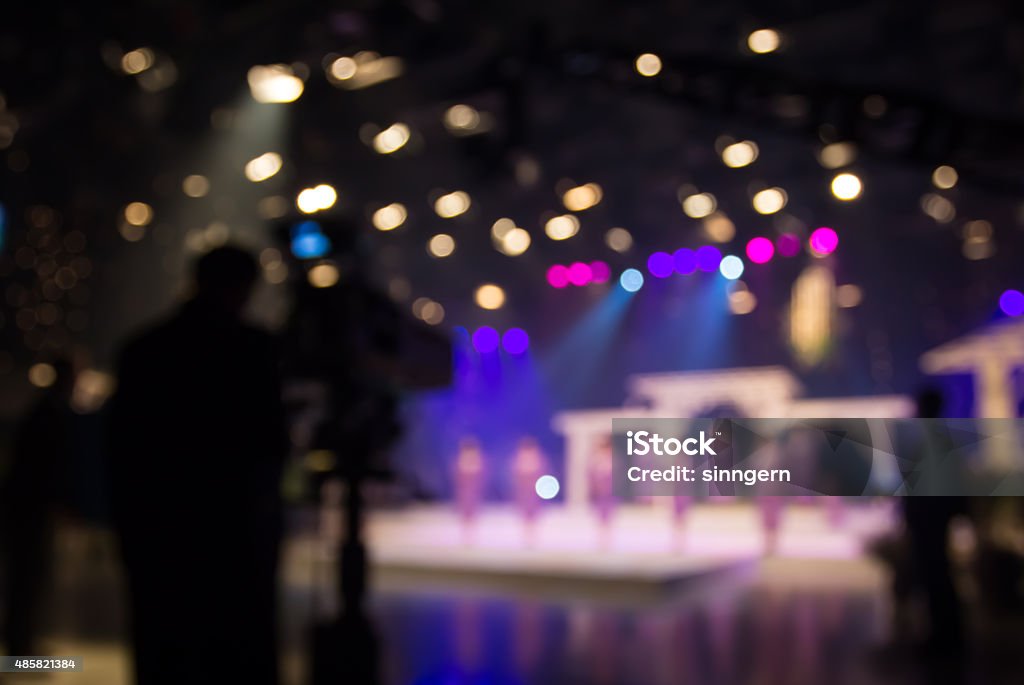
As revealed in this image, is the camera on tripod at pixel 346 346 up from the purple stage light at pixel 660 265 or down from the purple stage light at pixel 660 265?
down

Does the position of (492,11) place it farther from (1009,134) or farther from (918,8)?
(1009,134)

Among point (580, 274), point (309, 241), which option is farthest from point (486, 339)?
point (309, 241)

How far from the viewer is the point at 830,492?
9.84 feet

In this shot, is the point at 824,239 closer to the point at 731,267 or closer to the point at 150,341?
the point at 731,267

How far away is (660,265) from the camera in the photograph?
10.3m

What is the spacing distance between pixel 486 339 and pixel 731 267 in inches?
133

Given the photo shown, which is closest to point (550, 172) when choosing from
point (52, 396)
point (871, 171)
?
point (871, 171)

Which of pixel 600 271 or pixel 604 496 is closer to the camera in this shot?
pixel 604 496

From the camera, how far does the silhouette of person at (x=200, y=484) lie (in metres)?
1.85

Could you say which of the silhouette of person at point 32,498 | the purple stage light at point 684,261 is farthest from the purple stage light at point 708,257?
the silhouette of person at point 32,498

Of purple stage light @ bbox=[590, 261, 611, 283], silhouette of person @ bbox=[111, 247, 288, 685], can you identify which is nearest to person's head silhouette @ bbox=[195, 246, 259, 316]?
silhouette of person @ bbox=[111, 247, 288, 685]

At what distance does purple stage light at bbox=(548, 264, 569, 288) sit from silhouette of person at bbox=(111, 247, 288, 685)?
29.4 ft

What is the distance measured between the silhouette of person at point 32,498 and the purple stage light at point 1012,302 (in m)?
8.81

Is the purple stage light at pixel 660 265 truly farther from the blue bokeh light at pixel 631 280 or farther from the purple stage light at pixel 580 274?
the purple stage light at pixel 580 274
